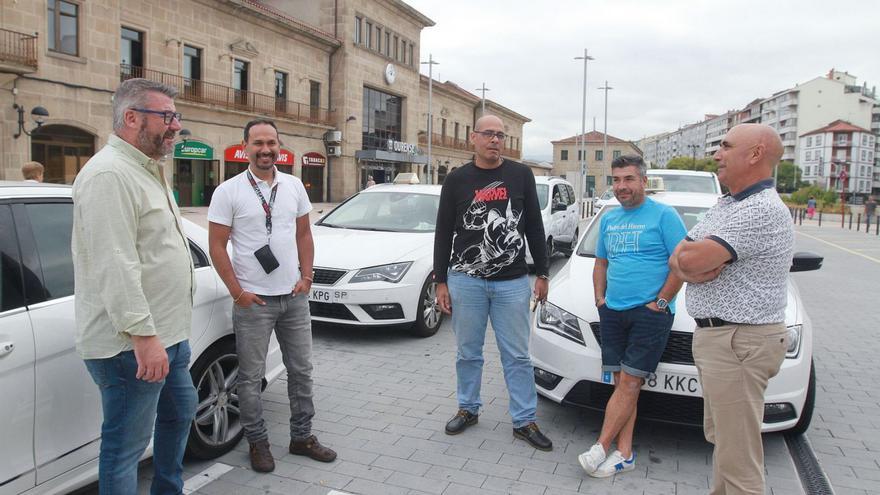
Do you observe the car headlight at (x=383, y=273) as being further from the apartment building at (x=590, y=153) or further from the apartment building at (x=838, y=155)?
the apartment building at (x=838, y=155)

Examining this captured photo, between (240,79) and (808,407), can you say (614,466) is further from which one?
(240,79)

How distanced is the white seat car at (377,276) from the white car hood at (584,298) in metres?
1.72

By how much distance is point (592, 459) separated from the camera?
11.6 feet

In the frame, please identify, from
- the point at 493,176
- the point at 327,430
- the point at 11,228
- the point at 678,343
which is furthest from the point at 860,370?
the point at 11,228

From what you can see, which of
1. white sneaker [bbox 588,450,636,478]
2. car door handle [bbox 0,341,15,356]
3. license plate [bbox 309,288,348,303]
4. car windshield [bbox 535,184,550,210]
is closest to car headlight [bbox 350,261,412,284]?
license plate [bbox 309,288,348,303]

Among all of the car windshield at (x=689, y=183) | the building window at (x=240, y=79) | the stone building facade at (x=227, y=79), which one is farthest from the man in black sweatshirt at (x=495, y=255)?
the building window at (x=240, y=79)

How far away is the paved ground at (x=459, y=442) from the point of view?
11.3ft

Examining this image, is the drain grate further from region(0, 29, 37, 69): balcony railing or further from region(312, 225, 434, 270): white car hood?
region(0, 29, 37, 69): balcony railing

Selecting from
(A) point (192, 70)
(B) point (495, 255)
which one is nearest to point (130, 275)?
(B) point (495, 255)

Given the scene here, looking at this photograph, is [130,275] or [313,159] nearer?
[130,275]

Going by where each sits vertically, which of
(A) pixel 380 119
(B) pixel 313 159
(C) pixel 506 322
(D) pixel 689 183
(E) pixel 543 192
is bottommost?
(C) pixel 506 322

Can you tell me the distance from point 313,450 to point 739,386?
7.81ft

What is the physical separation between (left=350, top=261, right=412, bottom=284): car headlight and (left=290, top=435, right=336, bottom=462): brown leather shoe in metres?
2.48

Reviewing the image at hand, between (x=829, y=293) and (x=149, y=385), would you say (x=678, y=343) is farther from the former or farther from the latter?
(x=829, y=293)
